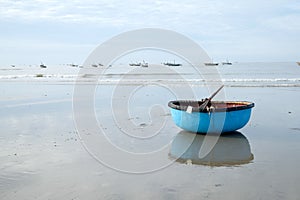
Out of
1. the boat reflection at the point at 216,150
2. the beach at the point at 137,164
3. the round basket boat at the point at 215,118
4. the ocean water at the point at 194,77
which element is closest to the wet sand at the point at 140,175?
the beach at the point at 137,164

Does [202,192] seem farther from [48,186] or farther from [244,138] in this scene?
[244,138]

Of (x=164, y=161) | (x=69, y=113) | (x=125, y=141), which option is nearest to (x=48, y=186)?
(x=164, y=161)

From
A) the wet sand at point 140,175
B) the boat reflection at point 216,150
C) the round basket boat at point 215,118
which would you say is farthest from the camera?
the round basket boat at point 215,118

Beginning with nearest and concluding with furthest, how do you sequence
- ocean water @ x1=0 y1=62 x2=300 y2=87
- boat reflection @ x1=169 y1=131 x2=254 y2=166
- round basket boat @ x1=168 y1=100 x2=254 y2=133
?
boat reflection @ x1=169 y1=131 x2=254 y2=166
round basket boat @ x1=168 y1=100 x2=254 y2=133
ocean water @ x1=0 y1=62 x2=300 y2=87

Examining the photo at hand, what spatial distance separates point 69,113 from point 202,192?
11965mm

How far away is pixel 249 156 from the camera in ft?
31.1

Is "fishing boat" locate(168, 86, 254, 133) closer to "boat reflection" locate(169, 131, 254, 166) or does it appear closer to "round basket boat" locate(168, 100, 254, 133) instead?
"round basket boat" locate(168, 100, 254, 133)

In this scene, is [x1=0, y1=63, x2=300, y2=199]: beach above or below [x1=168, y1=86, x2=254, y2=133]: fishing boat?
below

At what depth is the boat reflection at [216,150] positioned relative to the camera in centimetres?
913

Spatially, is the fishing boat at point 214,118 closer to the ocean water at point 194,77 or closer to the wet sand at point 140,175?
the wet sand at point 140,175

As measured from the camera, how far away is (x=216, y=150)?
33.4ft

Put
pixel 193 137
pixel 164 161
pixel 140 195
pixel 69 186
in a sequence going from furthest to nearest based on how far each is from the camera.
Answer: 1. pixel 193 137
2. pixel 164 161
3. pixel 69 186
4. pixel 140 195

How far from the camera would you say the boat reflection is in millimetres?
9133

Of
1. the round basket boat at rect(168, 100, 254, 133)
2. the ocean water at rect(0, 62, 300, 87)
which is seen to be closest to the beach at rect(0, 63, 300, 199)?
the round basket boat at rect(168, 100, 254, 133)
